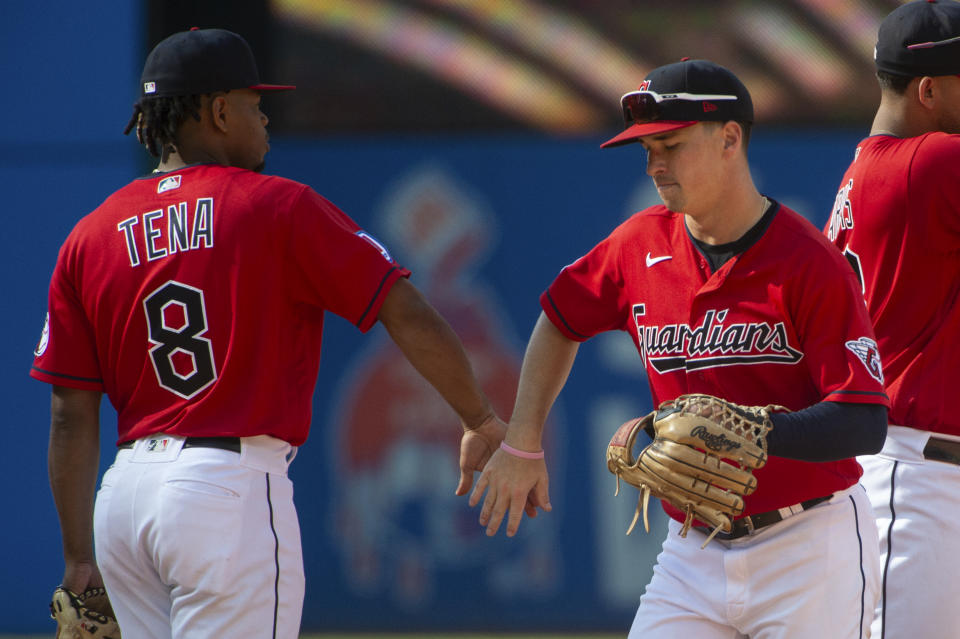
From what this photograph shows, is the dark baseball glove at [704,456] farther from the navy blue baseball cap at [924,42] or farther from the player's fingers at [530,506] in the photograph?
the navy blue baseball cap at [924,42]

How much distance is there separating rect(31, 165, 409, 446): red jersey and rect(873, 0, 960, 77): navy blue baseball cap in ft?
4.88

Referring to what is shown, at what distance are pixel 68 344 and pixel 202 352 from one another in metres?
0.45

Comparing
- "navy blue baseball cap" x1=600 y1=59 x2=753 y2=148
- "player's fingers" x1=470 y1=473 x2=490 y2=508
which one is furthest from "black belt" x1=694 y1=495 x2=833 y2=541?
"navy blue baseball cap" x1=600 y1=59 x2=753 y2=148

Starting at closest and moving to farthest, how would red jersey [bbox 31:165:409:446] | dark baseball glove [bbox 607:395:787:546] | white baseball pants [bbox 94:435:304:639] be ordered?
1. dark baseball glove [bbox 607:395:787:546]
2. white baseball pants [bbox 94:435:304:639]
3. red jersey [bbox 31:165:409:446]

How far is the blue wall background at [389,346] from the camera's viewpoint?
22.9 feet

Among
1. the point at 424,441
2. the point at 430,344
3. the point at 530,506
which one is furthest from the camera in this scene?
the point at 424,441

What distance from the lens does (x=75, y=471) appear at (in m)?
3.32

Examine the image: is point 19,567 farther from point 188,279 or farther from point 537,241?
point 188,279

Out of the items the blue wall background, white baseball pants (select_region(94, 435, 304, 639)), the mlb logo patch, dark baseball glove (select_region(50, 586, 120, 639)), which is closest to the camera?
white baseball pants (select_region(94, 435, 304, 639))

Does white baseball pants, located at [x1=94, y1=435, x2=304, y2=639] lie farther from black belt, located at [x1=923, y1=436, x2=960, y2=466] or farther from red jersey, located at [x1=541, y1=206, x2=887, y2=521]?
black belt, located at [x1=923, y1=436, x2=960, y2=466]

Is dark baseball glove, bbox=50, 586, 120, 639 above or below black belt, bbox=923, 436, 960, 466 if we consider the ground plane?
below

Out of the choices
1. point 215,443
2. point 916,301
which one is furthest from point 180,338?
point 916,301

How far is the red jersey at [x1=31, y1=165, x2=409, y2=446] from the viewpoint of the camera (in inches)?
122

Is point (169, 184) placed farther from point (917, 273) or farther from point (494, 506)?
point (917, 273)
